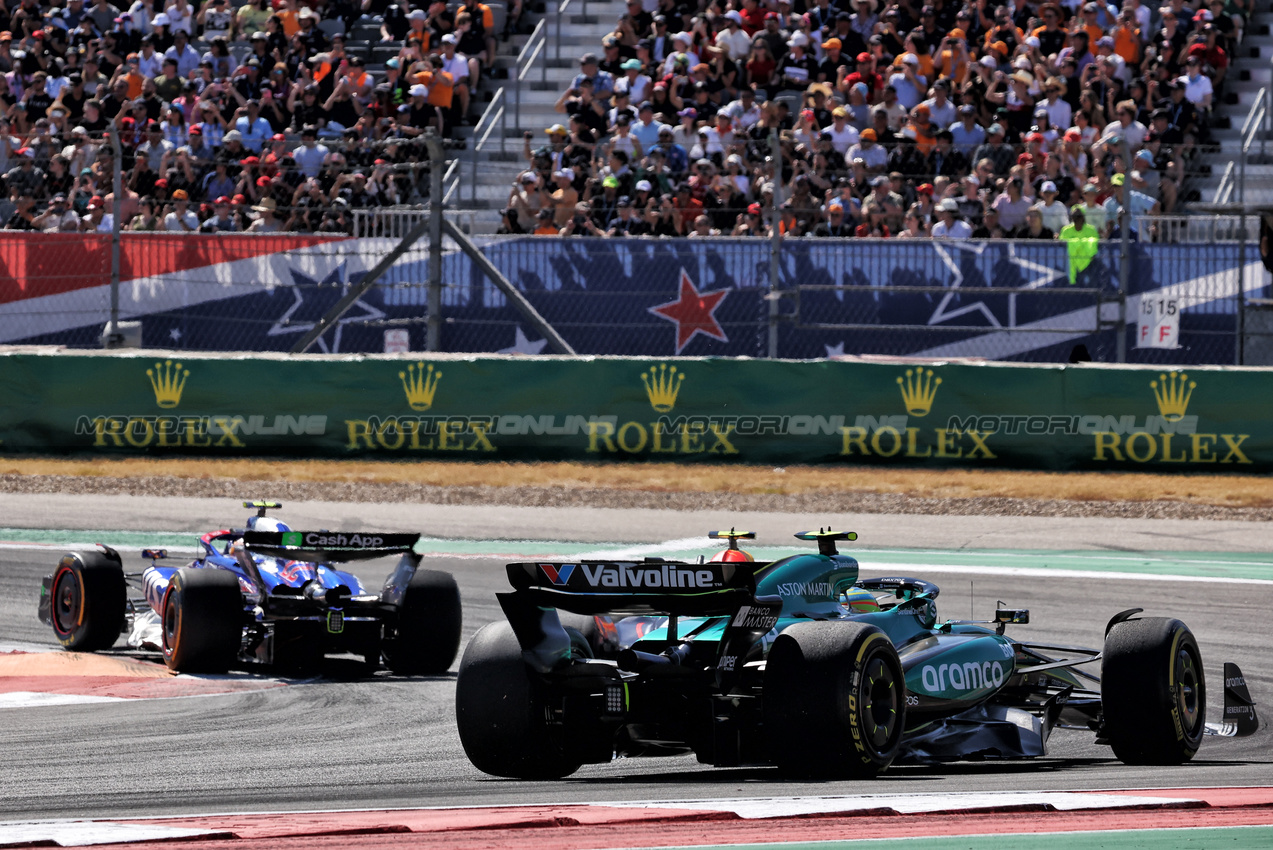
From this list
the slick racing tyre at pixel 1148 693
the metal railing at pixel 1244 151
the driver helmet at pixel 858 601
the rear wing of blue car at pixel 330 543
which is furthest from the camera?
the metal railing at pixel 1244 151

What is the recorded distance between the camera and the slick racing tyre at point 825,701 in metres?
5.72

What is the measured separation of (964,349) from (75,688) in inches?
419

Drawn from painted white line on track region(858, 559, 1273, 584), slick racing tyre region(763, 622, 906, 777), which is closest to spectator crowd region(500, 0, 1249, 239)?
painted white line on track region(858, 559, 1273, 584)

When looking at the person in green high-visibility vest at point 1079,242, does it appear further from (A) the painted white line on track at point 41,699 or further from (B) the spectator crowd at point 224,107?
(A) the painted white line on track at point 41,699

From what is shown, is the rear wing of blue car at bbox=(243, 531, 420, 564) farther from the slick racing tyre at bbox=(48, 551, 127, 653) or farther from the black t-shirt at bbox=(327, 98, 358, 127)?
the black t-shirt at bbox=(327, 98, 358, 127)

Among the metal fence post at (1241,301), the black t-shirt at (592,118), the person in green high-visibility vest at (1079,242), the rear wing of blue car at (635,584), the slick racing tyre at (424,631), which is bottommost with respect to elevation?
the slick racing tyre at (424,631)

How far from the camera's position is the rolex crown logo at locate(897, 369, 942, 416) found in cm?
1628

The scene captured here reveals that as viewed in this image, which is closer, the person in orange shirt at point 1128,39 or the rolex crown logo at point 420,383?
the rolex crown logo at point 420,383

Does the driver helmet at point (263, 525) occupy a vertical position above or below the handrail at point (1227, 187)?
below

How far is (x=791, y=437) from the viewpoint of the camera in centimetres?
1661

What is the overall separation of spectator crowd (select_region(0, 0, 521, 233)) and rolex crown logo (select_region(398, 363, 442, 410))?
6.45 feet

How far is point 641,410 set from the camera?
16750 mm

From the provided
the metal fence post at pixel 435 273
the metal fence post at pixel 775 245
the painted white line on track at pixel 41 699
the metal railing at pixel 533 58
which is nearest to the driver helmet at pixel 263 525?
the painted white line on track at pixel 41 699

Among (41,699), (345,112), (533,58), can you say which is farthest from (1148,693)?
(533,58)
